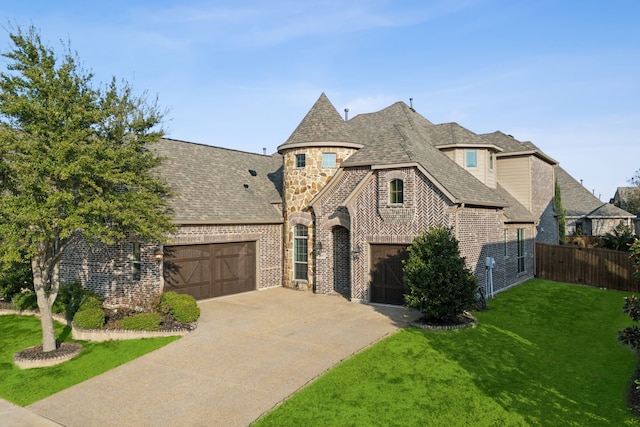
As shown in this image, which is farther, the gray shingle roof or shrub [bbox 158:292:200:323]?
the gray shingle roof

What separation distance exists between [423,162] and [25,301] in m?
16.8

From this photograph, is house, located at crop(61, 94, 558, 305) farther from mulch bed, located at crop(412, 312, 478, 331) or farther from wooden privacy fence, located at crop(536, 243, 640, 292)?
mulch bed, located at crop(412, 312, 478, 331)

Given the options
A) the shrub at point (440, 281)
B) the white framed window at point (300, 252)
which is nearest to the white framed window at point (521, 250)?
the shrub at point (440, 281)

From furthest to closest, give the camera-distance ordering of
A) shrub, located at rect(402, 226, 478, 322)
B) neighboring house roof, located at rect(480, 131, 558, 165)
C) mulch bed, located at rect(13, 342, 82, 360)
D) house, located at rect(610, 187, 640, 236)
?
house, located at rect(610, 187, 640, 236), neighboring house roof, located at rect(480, 131, 558, 165), shrub, located at rect(402, 226, 478, 322), mulch bed, located at rect(13, 342, 82, 360)

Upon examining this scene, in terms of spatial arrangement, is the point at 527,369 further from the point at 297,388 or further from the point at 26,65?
the point at 26,65

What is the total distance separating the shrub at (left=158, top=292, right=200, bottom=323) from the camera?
535 inches

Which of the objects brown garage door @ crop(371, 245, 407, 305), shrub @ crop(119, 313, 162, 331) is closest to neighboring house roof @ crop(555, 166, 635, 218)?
brown garage door @ crop(371, 245, 407, 305)

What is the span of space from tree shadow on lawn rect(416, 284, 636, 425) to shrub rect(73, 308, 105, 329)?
1026cm

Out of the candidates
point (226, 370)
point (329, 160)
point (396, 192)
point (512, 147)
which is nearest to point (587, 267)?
point (512, 147)

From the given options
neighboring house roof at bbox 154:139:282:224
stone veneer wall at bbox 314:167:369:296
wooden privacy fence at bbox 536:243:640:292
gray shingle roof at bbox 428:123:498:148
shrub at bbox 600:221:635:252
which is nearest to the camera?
neighboring house roof at bbox 154:139:282:224

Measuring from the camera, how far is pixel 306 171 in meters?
19.8

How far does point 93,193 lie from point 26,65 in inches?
146

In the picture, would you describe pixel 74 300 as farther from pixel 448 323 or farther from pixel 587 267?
pixel 587 267

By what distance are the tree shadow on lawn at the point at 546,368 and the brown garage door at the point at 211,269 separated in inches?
382
